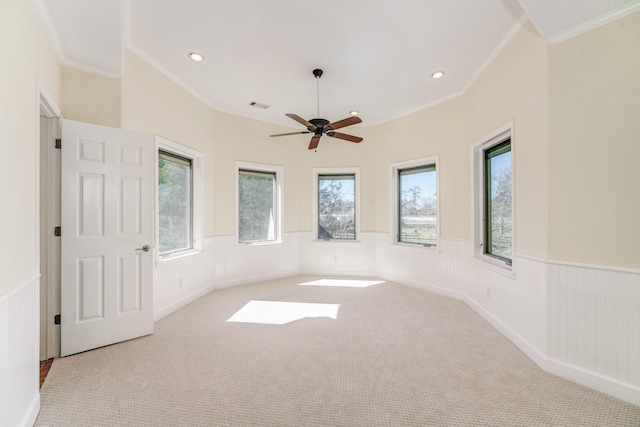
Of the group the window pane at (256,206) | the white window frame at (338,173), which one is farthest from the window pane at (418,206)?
the window pane at (256,206)

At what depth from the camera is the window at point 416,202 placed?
4.78 metres

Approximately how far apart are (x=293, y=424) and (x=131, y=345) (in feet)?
6.38

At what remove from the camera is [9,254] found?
158 centimetres

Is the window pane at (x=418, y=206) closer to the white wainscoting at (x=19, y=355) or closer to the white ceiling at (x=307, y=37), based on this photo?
the white ceiling at (x=307, y=37)

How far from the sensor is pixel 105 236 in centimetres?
270

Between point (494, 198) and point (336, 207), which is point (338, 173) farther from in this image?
point (494, 198)

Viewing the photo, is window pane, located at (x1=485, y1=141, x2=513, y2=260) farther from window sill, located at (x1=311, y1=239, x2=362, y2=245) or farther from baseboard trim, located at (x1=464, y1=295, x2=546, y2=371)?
window sill, located at (x1=311, y1=239, x2=362, y2=245)

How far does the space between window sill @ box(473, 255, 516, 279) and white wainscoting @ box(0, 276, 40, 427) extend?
386 centimetres

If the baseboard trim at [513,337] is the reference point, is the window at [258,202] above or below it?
above

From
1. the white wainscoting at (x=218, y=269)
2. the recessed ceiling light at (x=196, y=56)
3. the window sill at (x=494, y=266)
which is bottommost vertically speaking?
the white wainscoting at (x=218, y=269)

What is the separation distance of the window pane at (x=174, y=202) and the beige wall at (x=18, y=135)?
67.9 inches

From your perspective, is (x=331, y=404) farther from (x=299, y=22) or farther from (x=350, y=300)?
(x=299, y=22)

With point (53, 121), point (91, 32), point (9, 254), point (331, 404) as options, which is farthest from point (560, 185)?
point (53, 121)

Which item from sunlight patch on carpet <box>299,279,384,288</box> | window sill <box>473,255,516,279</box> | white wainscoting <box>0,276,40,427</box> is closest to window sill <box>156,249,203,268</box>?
white wainscoting <box>0,276,40,427</box>
